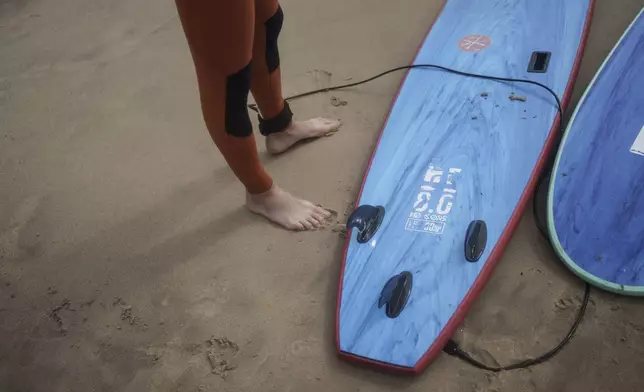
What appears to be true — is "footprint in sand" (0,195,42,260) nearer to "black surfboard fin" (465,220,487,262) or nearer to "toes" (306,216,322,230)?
"toes" (306,216,322,230)

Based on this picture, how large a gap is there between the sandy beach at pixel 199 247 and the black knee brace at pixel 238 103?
1.15ft

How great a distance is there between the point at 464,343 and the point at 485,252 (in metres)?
0.21

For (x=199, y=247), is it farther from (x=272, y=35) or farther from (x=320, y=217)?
(x=272, y=35)

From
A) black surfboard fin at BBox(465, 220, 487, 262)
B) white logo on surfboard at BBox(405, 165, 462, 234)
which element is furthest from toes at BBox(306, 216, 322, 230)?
black surfboard fin at BBox(465, 220, 487, 262)

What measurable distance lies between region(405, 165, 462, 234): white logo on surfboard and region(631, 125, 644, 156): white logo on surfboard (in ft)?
1.38

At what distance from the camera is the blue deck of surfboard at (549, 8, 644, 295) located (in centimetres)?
116

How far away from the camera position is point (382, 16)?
204cm

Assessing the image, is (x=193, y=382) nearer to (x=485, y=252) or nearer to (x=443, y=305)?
(x=443, y=305)

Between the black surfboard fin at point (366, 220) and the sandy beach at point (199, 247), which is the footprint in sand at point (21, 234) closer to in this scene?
the sandy beach at point (199, 247)

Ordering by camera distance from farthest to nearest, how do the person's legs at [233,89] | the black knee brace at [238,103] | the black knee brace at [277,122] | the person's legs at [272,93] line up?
the black knee brace at [277,122], the person's legs at [272,93], the black knee brace at [238,103], the person's legs at [233,89]

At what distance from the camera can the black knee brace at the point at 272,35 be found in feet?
4.18

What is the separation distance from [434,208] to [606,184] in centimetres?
41

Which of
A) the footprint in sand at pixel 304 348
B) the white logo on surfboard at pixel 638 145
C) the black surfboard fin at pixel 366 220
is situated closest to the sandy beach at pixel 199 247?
the footprint in sand at pixel 304 348

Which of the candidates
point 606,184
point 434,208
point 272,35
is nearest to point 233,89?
point 272,35
